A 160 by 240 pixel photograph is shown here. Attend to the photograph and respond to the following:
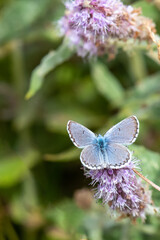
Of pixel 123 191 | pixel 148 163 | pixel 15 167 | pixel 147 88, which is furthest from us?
pixel 15 167

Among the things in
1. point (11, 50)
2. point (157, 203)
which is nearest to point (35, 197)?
point (11, 50)

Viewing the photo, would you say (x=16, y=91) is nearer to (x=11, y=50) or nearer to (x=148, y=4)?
(x=11, y=50)

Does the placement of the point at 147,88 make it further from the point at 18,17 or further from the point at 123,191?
the point at 123,191

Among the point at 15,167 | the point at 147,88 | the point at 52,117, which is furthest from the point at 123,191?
the point at 52,117

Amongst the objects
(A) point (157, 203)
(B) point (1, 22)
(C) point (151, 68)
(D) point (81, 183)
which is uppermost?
(B) point (1, 22)

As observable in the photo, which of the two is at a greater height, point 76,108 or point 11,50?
point 11,50

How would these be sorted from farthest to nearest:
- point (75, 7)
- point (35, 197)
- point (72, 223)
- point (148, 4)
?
1. point (35, 197)
2. point (72, 223)
3. point (148, 4)
4. point (75, 7)

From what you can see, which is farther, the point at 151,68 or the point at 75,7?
the point at 151,68

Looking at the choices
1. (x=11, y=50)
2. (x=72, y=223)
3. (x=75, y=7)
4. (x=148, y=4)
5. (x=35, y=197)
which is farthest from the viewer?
(x=11, y=50)

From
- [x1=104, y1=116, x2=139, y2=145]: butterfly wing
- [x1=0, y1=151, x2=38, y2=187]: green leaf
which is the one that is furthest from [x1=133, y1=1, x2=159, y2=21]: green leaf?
[x1=0, y1=151, x2=38, y2=187]: green leaf
